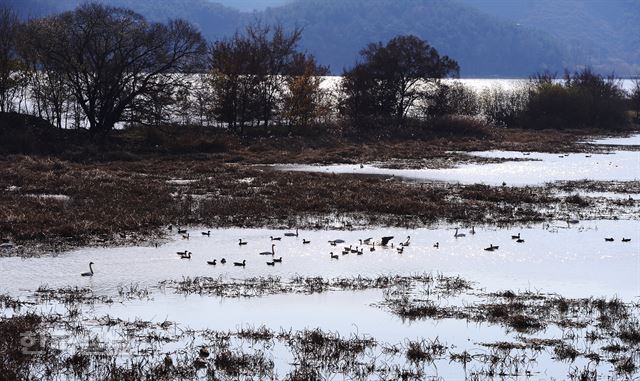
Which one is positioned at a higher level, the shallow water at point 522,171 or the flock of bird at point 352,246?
the shallow water at point 522,171

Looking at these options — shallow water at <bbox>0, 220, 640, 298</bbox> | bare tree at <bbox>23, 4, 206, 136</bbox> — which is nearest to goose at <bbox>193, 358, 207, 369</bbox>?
shallow water at <bbox>0, 220, 640, 298</bbox>

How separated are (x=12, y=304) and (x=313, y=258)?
6.56 metres

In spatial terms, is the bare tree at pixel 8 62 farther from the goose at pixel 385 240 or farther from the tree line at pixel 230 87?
the goose at pixel 385 240

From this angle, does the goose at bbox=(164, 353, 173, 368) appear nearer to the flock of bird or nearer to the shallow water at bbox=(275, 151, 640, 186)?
the flock of bird

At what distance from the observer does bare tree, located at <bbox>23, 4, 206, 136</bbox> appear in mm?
47062

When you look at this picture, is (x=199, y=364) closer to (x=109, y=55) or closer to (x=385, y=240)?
(x=385, y=240)

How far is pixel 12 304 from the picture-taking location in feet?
40.1

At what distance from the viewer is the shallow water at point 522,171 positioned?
116 feet

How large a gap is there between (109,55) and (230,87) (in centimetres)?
1144

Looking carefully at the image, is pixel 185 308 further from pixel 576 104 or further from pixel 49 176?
pixel 576 104

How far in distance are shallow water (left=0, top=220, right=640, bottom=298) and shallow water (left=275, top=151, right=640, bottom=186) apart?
14318 mm

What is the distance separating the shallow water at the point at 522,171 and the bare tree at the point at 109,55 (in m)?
12.8

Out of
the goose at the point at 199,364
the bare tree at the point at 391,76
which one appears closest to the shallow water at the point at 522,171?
the bare tree at the point at 391,76

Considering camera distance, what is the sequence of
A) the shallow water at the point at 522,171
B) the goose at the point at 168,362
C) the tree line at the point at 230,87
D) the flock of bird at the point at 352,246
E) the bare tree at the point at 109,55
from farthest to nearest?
the tree line at the point at 230,87 < the bare tree at the point at 109,55 < the shallow water at the point at 522,171 < the flock of bird at the point at 352,246 < the goose at the point at 168,362
